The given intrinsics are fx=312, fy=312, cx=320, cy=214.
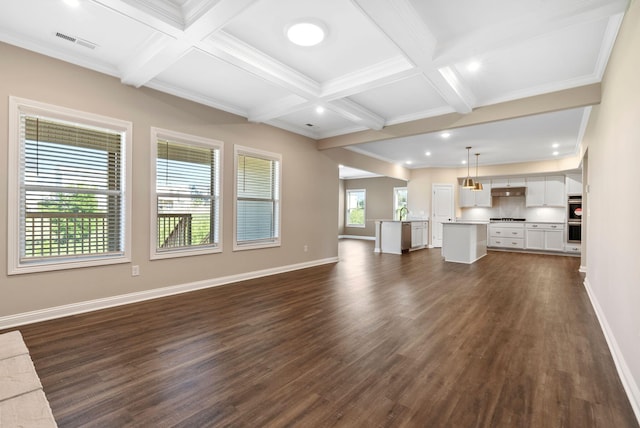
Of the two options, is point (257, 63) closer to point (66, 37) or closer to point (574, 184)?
point (66, 37)

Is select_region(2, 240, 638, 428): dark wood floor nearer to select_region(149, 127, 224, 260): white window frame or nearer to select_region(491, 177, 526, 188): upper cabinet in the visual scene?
select_region(149, 127, 224, 260): white window frame

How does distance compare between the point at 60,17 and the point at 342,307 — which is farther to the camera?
the point at 342,307

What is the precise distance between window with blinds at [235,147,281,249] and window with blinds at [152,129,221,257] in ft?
1.41

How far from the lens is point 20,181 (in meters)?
3.04

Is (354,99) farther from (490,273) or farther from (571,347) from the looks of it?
(490,273)

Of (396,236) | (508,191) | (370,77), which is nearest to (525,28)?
(370,77)

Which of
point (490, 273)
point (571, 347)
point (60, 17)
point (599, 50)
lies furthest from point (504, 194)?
point (60, 17)

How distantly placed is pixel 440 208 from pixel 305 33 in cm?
857

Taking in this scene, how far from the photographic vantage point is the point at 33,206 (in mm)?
3166

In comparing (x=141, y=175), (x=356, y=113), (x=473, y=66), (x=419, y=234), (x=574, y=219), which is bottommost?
(x=419, y=234)

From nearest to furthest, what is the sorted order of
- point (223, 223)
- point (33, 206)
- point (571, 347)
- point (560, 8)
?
1. point (560, 8)
2. point (571, 347)
3. point (33, 206)
4. point (223, 223)

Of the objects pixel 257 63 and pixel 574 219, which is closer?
pixel 257 63

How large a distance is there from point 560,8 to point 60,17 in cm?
403

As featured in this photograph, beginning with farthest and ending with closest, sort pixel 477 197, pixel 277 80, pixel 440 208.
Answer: pixel 440 208 < pixel 477 197 < pixel 277 80
